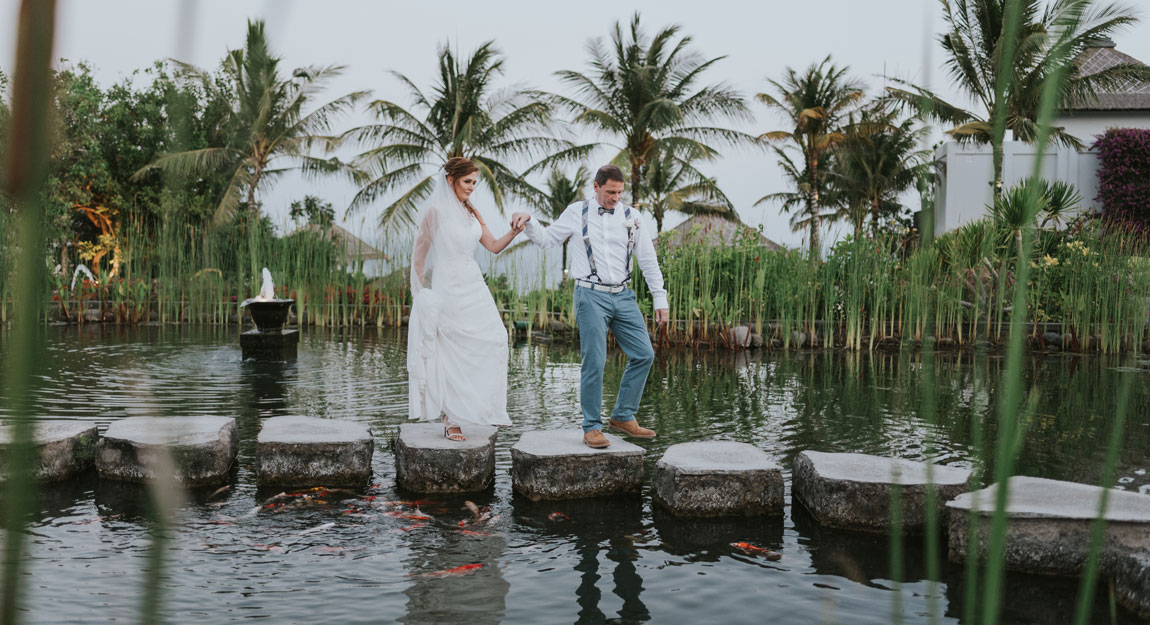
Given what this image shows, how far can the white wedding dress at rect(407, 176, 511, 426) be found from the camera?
568 centimetres

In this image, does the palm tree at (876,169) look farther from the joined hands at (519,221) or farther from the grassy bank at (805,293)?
the joined hands at (519,221)

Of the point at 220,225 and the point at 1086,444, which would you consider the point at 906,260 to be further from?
the point at 220,225

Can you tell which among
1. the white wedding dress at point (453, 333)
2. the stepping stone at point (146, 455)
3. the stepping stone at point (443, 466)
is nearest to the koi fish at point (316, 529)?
the stepping stone at point (443, 466)

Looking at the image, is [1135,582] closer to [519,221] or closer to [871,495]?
[871,495]

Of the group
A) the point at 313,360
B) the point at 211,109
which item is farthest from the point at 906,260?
the point at 211,109

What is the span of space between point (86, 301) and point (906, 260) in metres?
17.0

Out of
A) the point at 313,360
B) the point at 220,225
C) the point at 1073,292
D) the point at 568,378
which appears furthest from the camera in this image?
the point at 220,225

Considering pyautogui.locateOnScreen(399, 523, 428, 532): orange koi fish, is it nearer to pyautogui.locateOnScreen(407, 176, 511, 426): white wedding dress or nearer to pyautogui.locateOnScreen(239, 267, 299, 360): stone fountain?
pyautogui.locateOnScreen(407, 176, 511, 426): white wedding dress

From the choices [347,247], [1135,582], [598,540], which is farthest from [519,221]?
[347,247]

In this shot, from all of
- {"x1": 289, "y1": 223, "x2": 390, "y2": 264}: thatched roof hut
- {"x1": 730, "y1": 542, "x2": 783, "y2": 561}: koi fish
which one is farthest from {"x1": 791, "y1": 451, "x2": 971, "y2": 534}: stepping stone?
{"x1": 289, "y1": 223, "x2": 390, "y2": 264}: thatched roof hut

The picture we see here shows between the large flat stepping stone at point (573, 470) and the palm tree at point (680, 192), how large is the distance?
86.5 ft

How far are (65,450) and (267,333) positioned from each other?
6982mm

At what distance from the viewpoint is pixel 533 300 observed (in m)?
17.1

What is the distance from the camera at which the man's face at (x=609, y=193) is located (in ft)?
19.1
